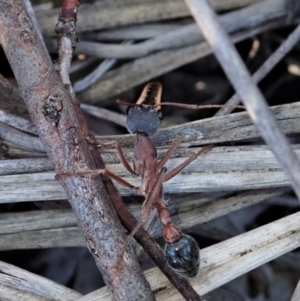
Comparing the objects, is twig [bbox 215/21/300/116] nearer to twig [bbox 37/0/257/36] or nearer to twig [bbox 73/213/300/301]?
twig [bbox 37/0/257/36]

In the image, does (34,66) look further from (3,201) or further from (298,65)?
(298,65)

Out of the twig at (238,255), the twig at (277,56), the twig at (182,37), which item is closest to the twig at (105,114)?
the twig at (182,37)

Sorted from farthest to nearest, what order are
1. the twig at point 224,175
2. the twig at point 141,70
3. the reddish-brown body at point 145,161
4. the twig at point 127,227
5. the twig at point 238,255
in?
the twig at point 141,70 → the reddish-brown body at point 145,161 → the twig at point 224,175 → the twig at point 238,255 → the twig at point 127,227

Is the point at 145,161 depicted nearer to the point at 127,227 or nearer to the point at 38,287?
the point at 127,227

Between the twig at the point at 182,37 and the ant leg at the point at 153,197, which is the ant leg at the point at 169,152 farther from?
the twig at the point at 182,37

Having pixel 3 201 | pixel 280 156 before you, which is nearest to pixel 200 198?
pixel 3 201

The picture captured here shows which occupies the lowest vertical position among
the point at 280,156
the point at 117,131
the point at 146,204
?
the point at 280,156

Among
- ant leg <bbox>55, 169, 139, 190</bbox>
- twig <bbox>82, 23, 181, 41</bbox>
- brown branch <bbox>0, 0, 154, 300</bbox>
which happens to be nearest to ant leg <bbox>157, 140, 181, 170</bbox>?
ant leg <bbox>55, 169, 139, 190</bbox>

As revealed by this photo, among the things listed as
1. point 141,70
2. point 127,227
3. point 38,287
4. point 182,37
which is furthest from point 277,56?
point 38,287
